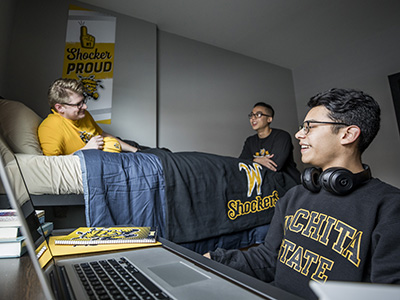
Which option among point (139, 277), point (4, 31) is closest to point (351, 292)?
point (139, 277)

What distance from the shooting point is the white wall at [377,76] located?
336cm

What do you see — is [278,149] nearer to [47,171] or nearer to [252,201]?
[252,201]

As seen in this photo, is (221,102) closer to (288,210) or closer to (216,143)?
(216,143)

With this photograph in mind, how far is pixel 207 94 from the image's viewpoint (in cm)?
348

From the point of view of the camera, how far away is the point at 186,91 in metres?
3.29

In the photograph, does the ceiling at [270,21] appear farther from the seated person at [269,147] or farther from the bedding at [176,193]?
the bedding at [176,193]

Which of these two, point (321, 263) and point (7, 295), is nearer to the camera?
point (7, 295)

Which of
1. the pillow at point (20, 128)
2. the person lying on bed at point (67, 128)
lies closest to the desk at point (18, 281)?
the pillow at point (20, 128)

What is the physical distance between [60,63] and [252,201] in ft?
7.31

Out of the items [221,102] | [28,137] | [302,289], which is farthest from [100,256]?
[221,102]

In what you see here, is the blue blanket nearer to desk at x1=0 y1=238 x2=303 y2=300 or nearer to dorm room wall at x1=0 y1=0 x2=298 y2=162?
desk at x1=0 y1=238 x2=303 y2=300

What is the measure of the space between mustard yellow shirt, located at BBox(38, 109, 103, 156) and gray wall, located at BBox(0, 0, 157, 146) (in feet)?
2.57

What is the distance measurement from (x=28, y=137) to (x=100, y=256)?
117cm

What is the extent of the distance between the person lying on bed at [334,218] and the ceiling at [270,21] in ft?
8.18
